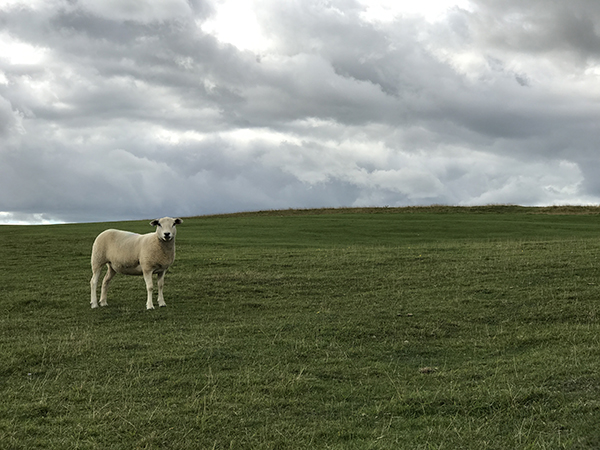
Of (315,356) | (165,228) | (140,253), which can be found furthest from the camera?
(140,253)

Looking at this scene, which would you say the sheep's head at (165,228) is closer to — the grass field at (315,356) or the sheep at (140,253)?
the sheep at (140,253)

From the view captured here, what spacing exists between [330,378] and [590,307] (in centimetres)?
936

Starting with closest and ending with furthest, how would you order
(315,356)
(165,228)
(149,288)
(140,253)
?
(315,356), (165,228), (149,288), (140,253)

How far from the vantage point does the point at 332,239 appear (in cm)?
3994

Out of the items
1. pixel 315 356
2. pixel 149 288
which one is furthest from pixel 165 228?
pixel 315 356

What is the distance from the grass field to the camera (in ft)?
24.1

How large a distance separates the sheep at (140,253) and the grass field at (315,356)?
0.90 meters

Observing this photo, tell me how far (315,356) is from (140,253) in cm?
800

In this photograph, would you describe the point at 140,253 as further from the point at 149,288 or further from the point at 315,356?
the point at 315,356

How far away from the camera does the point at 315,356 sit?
37.5 ft

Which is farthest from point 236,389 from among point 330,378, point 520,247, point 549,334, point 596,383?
point 520,247

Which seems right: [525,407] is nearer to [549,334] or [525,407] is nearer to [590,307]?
[549,334]

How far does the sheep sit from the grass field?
0.90 m

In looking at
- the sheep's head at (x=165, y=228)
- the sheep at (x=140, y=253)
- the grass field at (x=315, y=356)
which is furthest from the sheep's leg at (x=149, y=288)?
the sheep's head at (x=165, y=228)
